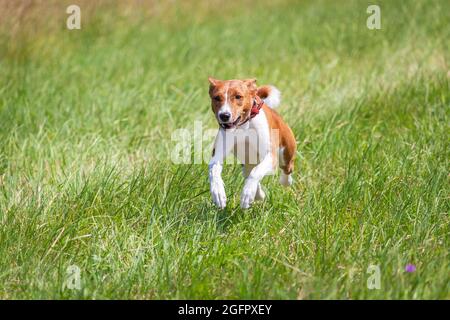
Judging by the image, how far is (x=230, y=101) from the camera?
4.36 m

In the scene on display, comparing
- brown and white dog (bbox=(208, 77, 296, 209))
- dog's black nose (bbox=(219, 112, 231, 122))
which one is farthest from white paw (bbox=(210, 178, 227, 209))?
dog's black nose (bbox=(219, 112, 231, 122))

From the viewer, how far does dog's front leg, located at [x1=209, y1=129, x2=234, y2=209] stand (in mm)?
4453

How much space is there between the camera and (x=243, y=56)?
8.67 m

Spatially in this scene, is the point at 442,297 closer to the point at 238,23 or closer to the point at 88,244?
the point at 88,244

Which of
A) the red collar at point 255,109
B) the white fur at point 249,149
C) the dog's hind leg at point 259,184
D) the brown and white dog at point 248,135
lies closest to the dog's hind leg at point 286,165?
the brown and white dog at point 248,135

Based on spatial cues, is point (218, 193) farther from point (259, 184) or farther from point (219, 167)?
point (259, 184)

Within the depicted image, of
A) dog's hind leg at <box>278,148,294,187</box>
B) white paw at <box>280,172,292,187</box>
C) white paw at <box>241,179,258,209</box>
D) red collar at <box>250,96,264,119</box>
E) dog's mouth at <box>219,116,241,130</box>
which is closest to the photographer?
dog's mouth at <box>219,116,241,130</box>

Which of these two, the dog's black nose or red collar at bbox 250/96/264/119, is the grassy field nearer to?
red collar at bbox 250/96/264/119

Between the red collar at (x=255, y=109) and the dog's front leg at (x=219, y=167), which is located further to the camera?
the red collar at (x=255, y=109)

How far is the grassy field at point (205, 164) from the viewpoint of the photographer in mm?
4246

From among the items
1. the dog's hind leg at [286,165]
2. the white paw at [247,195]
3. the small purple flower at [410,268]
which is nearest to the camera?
the small purple flower at [410,268]

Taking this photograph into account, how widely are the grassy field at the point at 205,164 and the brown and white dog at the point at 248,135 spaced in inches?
12.3

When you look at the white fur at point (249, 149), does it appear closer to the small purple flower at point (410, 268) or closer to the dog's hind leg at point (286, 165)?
the dog's hind leg at point (286, 165)
